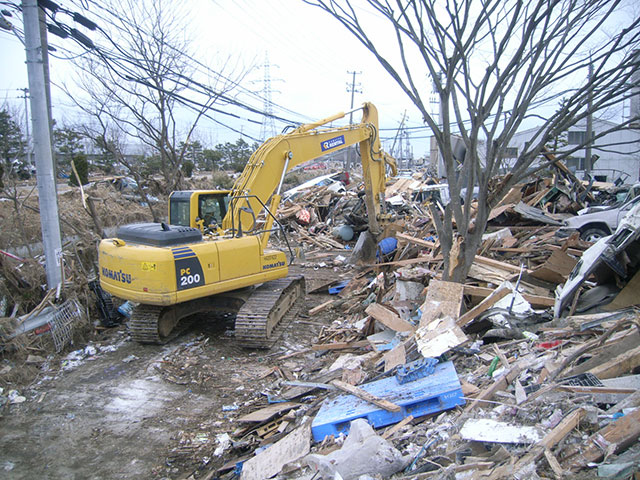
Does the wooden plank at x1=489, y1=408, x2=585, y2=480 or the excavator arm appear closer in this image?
the wooden plank at x1=489, y1=408, x2=585, y2=480

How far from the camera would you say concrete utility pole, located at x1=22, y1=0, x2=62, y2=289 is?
7168 millimetres

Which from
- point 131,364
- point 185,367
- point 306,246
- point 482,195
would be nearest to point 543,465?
point 482,195

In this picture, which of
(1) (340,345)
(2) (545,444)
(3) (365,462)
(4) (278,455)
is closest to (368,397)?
(4) (278,455)

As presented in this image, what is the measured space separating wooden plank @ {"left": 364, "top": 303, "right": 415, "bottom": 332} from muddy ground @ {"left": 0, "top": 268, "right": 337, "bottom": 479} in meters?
1.13

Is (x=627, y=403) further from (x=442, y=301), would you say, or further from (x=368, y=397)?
(x=442, y=301)

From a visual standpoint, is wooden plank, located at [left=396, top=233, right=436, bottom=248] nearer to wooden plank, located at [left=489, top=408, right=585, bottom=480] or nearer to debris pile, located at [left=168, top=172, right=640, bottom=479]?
debris pile, located at [left=168, top=172, right=640, bottom=479]

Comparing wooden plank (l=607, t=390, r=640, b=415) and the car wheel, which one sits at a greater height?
the car wheel

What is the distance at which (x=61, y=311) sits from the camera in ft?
23.8

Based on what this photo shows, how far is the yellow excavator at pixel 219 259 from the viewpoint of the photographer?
21.3 feet

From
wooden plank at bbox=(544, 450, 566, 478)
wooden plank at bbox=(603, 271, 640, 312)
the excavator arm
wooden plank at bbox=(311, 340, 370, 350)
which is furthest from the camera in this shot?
the excavator arm

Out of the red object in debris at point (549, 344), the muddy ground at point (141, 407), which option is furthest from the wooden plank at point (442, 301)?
the muddy ground at point (141, 407)

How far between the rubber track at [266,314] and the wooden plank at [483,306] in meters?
2.90

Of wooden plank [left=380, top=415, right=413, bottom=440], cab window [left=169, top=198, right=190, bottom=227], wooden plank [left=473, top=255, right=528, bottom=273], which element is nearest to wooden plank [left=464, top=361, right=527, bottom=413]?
wooden plank [left=380, top=415, right=413, bottom=440]

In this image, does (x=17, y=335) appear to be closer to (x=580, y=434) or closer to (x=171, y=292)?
(x=171, y=292)
